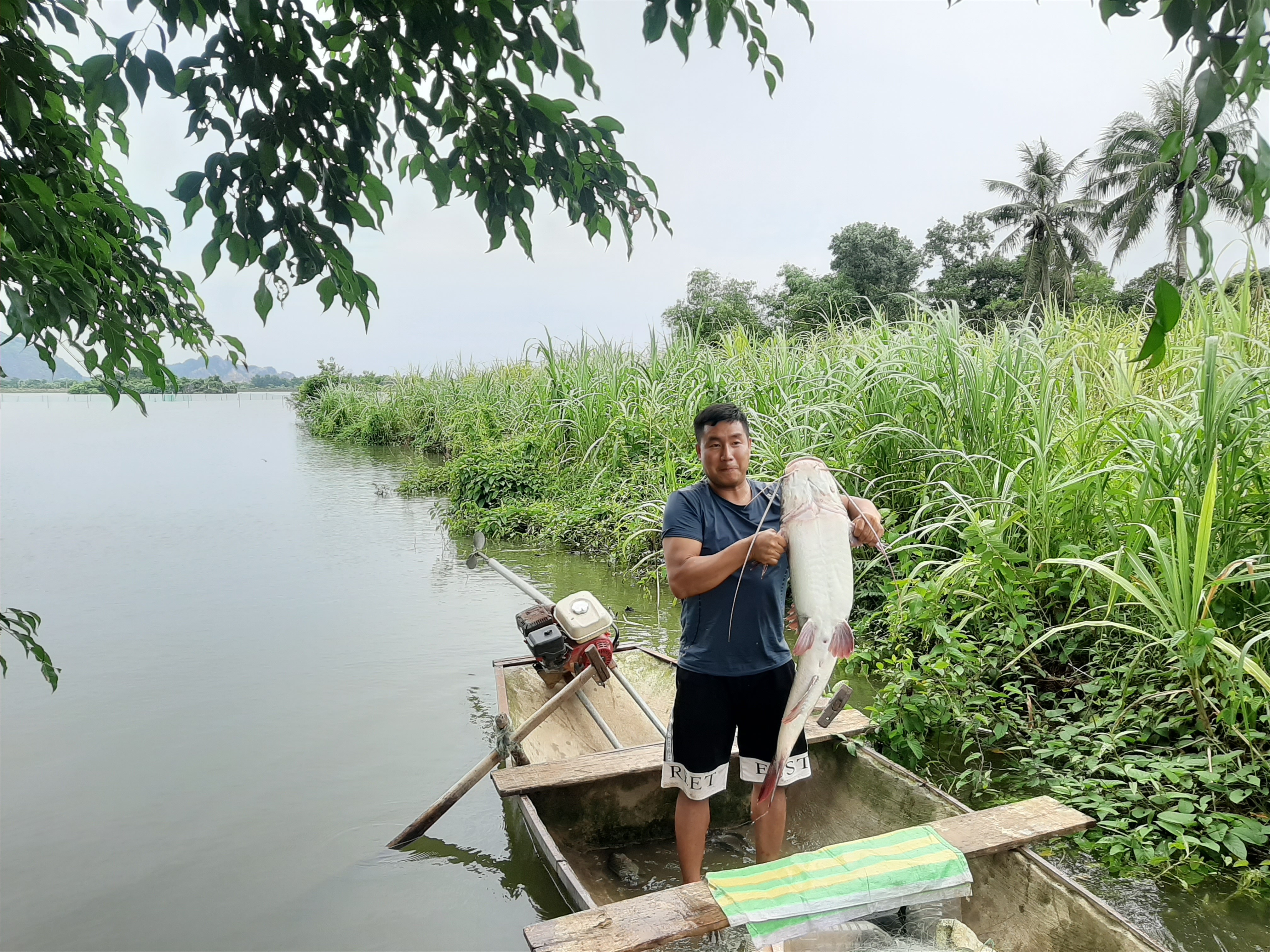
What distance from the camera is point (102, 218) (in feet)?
9.83

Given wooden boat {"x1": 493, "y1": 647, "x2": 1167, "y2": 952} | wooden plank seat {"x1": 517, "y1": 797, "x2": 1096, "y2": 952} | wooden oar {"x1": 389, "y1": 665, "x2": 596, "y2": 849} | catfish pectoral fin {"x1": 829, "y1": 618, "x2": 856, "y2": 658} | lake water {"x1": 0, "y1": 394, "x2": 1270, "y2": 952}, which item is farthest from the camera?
wooden oar {"x1": 389, "y1": 665, "x2": 596, "y2": 849}

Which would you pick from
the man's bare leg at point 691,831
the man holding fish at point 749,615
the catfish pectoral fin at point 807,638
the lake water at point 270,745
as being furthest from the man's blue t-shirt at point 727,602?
the lake water at point 270,745

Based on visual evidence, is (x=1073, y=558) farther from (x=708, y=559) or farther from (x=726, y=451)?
(x=708, y=559)

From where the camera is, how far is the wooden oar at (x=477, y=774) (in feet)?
12.3

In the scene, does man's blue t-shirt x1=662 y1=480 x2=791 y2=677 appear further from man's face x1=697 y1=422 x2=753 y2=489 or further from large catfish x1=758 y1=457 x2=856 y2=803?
large catfish x1=758 y1=457 x2=856 y2=803

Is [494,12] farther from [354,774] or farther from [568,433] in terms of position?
[568,433]

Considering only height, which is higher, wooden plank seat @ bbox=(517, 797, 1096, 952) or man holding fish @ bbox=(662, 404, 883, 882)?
man holding fish @ bbox=(662, 404, 883, 882)

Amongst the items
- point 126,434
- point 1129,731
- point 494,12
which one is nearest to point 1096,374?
point 1129,731

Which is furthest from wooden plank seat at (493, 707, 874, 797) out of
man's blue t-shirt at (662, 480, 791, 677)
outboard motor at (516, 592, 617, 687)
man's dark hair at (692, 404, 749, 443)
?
man's dark hair at (692, 404, 749, 443)

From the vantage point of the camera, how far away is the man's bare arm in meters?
2.34

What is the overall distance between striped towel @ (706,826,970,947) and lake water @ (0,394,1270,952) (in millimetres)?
1277

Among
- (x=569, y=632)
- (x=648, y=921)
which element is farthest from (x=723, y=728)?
(x=569, y=632)

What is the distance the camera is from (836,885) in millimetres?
2207

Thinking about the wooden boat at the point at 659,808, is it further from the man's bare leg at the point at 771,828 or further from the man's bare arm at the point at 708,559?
the man's bare arm at the point at 708,559
